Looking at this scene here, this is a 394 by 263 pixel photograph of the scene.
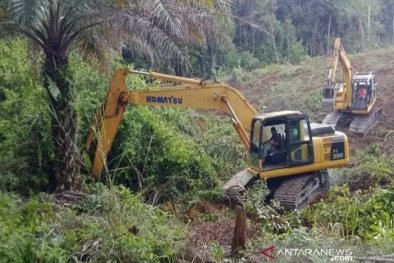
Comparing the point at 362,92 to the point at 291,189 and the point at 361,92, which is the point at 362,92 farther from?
the point at 291,189

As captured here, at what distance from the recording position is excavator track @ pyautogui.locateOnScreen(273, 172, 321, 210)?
38.5 feet

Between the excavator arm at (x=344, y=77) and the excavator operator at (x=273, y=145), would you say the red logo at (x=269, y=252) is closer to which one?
the excavator operator at (x=273, y=145)

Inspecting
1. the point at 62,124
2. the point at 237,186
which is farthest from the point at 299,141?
the point at 62,124

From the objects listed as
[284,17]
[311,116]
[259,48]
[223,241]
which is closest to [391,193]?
[223,241]

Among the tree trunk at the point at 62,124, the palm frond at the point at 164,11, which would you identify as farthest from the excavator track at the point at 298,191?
the palm frond at the point at 164,11

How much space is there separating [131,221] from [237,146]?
31.0ft

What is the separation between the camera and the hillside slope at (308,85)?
2226 centimetres

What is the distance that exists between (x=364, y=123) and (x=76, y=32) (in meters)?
11.3

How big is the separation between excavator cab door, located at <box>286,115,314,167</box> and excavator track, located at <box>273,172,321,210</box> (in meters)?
0.33

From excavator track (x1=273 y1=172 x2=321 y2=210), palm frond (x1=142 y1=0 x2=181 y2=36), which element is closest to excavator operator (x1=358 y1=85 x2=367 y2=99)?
excavator track (x1=273 y1=172 x2=321 y2=210)

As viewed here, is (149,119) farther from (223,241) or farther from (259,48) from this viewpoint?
(259,48)

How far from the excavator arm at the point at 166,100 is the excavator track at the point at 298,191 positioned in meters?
1.22

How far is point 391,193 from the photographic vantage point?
9.86m

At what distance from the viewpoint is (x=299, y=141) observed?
12.4 m
